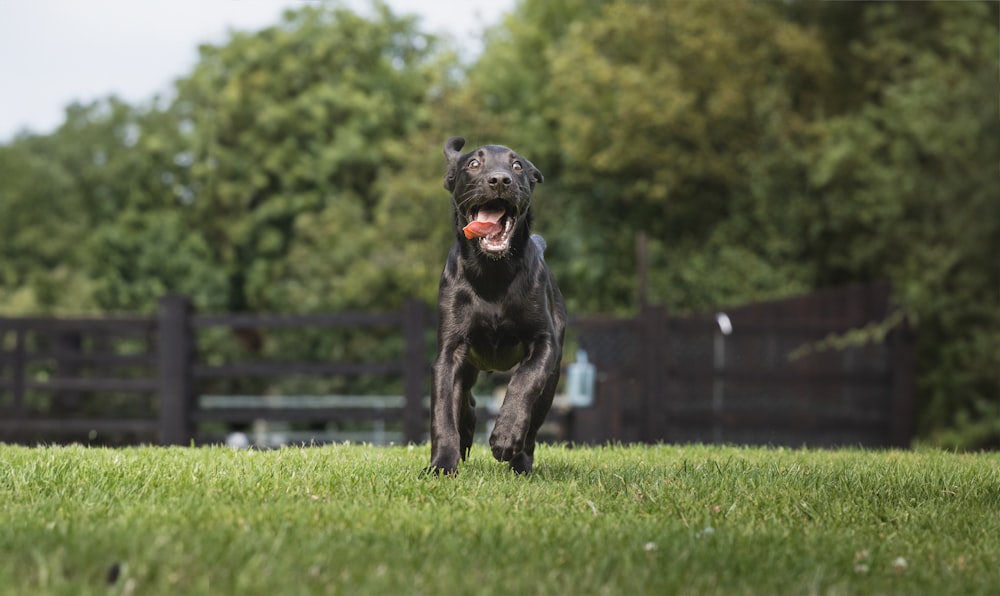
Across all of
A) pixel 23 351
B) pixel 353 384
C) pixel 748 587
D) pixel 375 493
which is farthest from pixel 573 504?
pixel 353 384

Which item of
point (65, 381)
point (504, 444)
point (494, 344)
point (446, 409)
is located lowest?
point (65, 381)

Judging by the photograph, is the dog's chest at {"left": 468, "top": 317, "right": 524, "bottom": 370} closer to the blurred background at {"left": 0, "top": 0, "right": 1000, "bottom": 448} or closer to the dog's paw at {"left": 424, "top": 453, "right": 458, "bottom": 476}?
the dog's paw at {"left": 424, "top": 453, "right": 458, "bottom": 476}

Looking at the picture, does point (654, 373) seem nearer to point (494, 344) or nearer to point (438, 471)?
point (494, 344)

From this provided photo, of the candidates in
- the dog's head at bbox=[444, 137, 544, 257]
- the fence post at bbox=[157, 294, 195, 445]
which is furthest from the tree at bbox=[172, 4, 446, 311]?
the dog's head at bbox=[444, 137, 544, 257]

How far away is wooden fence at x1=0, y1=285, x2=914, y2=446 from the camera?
13383 mm

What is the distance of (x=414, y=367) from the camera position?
1329 centimetres

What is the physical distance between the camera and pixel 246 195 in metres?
30.0

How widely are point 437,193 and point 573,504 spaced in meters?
19.2

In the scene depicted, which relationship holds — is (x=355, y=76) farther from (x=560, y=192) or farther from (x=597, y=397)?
(x=597, y=397)

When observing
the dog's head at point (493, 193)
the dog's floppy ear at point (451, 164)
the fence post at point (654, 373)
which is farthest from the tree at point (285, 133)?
the dog's head at point (493, 193)

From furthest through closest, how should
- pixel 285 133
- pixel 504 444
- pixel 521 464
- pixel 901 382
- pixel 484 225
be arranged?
pixel 285 133 < pixel 901 382 < pixel 521 464 < pixel 484 225 < pixel 504 444

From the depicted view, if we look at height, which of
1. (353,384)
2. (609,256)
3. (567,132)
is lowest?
(353,384)

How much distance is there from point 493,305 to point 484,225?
1.32ft

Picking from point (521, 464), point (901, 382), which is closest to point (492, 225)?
point (521, 464)
